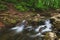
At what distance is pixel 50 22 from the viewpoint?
18250 millimetres

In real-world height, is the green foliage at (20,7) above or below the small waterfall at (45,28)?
above

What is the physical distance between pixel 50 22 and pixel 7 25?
15.4ft

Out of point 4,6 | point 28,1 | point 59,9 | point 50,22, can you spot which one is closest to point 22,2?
point 28,1

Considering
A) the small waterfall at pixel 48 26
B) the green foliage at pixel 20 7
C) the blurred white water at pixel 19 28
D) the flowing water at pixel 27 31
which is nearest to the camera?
the flowing water at pixel 27 31

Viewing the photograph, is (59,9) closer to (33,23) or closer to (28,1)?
(28,1)

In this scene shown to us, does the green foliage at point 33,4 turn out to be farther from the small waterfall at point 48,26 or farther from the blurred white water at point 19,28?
the blurred white water at point 19,28

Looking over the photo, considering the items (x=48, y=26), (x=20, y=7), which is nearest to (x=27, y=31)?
(x=48, y=26)

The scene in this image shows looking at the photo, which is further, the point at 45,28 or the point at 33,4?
the point at 33,4

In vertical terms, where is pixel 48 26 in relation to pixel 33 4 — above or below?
below

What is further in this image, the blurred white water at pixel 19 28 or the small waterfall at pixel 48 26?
the small waterfall at pixel 48 26

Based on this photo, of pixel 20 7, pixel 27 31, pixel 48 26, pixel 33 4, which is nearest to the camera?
pixel 27 31

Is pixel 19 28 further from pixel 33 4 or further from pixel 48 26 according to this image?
pixel 33 4

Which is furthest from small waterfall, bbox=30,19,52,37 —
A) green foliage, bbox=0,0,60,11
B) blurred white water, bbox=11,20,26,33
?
green foliage, bbox=0,0,60,11

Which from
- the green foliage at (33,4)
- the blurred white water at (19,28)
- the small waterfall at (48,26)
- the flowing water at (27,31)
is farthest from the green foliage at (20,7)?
the blurred white water at (19,28)
